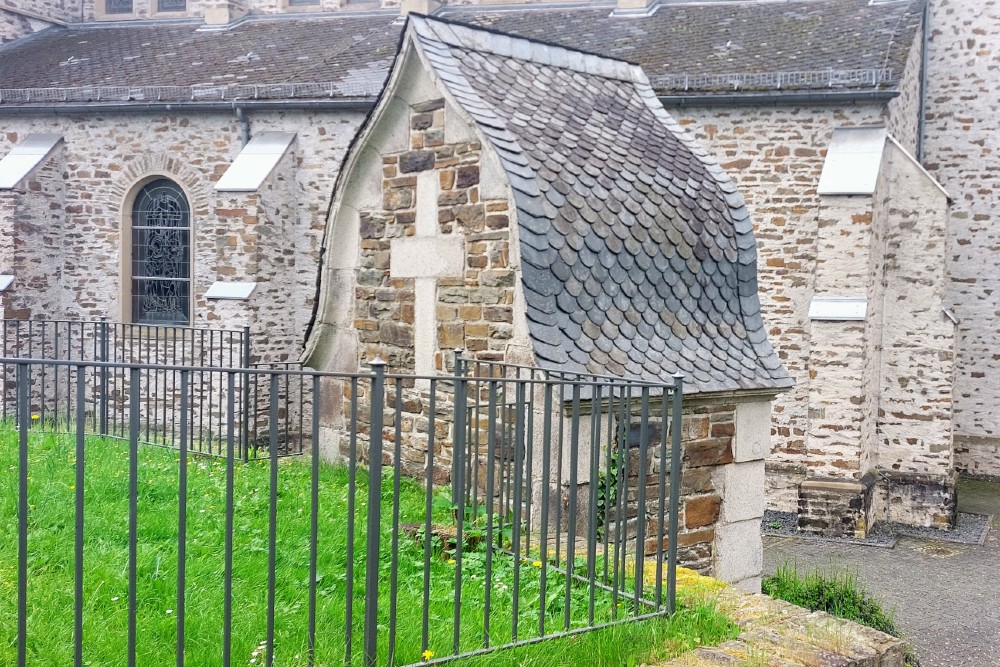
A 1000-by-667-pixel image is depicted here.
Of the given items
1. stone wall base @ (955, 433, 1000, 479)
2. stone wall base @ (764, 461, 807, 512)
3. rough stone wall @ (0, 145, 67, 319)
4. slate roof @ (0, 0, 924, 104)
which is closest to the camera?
stone wall base @ (764, 461, 807, 512)

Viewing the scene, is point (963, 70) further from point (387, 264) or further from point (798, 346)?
point (387, 264)

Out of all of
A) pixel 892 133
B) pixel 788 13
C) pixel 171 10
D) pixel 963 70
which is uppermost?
pixel 171 10

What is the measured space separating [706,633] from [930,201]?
9.31 meters

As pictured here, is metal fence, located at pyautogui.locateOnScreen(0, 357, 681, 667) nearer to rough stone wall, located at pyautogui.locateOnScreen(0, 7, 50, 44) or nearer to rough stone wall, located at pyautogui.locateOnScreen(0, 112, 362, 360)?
rough stone wall, located at pyautogui.locateOnScreen(0, 112, 362, 360)

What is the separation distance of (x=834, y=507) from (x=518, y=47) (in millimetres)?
6804

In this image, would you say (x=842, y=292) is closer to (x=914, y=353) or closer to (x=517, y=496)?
(x=914, y=353)

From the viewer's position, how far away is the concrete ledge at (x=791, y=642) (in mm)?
3559

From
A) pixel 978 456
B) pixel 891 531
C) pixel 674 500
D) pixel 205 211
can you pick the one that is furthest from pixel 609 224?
pixel 978 456

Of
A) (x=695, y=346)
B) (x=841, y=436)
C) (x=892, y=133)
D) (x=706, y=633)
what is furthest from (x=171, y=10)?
(x=706, y=633)

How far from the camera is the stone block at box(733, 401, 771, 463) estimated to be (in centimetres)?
602

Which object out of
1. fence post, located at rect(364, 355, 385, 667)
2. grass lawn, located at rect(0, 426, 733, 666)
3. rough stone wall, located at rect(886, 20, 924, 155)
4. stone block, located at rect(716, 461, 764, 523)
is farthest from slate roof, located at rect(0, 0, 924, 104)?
fence post, located at rect(364, 355, 385, 667)

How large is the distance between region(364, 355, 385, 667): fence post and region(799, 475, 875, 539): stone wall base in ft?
29.4

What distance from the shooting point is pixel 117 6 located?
1930 cm

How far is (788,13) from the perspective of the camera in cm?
1462
